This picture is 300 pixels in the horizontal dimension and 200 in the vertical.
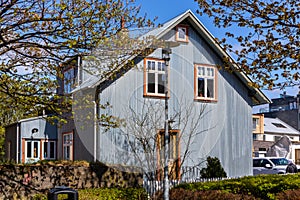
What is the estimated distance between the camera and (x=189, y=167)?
68.9 feet

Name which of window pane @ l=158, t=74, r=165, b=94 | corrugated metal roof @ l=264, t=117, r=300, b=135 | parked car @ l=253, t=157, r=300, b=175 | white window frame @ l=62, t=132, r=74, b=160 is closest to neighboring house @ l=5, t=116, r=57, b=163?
white window frame @ l=62, t=132, r=74, b=160

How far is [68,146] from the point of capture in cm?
2306

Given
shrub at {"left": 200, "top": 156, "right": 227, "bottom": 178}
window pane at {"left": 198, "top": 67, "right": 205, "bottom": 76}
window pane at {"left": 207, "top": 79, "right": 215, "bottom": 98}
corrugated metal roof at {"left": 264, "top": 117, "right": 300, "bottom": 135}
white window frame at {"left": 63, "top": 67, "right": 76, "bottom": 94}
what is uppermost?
window pane at {"left": 198, "top": 67, "right": 205, "bottom": 76}

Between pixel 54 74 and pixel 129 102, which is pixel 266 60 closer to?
pixel 54 74

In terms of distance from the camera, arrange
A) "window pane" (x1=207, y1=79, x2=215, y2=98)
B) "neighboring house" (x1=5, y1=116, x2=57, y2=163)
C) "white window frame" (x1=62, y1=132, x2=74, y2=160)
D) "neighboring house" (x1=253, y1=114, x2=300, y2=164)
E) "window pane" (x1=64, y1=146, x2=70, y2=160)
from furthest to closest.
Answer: "neighboring house" (x1=253, y1=114, x2=300, y2=164) → "neighboring house" (x1=5, y1=116, x2=57, y2=163) → "window pane" (x1=64, y1=146, x2=70, y2=160) → "white window frame" (x1=62, y1=132, x2=74, y2=160) → "window pane" (x1=207, y1=79, x2=215, y2=98)

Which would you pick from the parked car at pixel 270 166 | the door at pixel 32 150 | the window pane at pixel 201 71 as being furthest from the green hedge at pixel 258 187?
the parked car at pixel 270 166

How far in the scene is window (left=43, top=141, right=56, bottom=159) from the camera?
81.6ft

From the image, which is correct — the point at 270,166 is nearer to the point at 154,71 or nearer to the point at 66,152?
the point at 154,71

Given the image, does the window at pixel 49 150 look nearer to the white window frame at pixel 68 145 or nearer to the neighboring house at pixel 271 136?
the white window frame at pixel 68 145

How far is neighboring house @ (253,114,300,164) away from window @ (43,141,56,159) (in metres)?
18.9

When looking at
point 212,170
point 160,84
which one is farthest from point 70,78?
point 212,170

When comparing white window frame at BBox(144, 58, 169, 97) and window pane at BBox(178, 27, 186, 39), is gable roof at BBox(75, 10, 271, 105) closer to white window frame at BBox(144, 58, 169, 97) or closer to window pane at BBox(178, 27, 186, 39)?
window pane at BBox(178, 27, 186, 39)

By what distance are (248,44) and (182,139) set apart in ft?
34.8

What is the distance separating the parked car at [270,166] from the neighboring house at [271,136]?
317 inches
